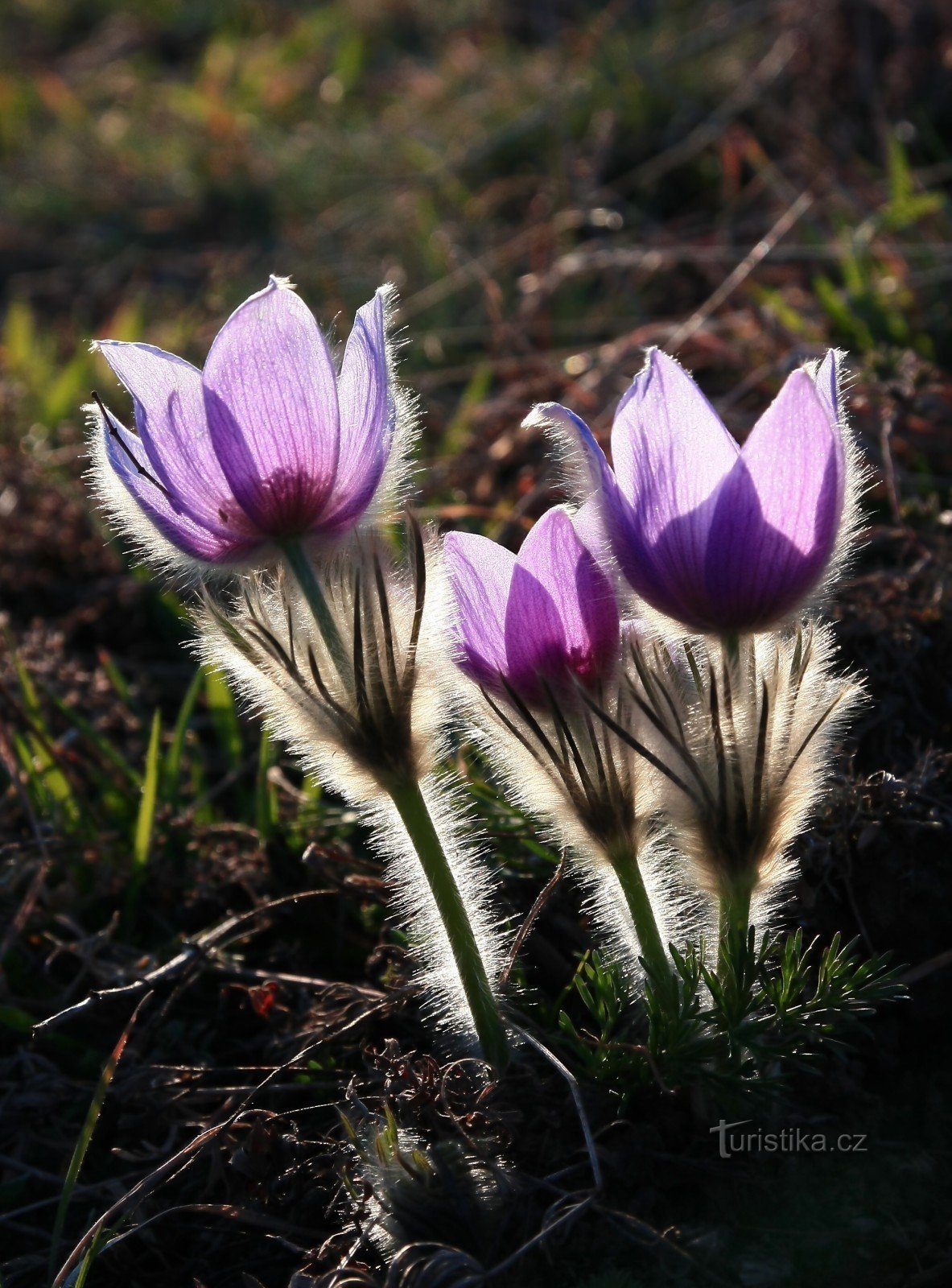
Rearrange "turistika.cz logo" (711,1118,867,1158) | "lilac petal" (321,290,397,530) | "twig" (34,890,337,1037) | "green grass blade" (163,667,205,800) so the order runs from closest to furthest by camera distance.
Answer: "lilac petal" (321,290,397,530) → "turistika.cz logo" (711,1118,867,1158) → "twig" (34,890,337,1037) → "green grass blade" (163,667,205,800)

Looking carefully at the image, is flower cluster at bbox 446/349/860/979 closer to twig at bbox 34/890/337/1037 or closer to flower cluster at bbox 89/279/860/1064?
flower cluster at bbox 89/279/860/1064

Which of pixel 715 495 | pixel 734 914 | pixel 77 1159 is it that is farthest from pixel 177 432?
pixel 77 1159

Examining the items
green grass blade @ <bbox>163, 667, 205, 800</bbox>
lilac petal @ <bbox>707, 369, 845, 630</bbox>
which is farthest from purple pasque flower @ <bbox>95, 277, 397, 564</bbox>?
green grass blade @ <bbox>163, 667, 205, 800</bbox>

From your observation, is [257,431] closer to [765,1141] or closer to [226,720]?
[765,1141]

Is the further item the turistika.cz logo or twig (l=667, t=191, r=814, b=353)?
twig (l=667, t=191, r=814, b=353)

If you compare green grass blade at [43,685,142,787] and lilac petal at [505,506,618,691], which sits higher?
green grass blade at [43,685,142,787]

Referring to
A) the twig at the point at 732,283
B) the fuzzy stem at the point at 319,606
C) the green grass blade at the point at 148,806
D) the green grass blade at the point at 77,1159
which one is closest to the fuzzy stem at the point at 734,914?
the fuzzy stem at the point at 319,606

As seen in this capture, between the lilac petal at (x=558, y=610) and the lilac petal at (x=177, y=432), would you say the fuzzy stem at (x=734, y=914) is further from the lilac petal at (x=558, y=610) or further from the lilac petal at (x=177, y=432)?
the lilac petal at (x=177, y=432)
